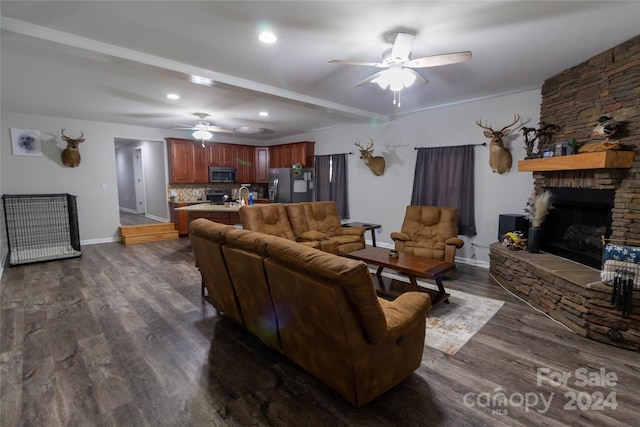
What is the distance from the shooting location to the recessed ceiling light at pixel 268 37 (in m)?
2.48

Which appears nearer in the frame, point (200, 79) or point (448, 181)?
point (200, 79)

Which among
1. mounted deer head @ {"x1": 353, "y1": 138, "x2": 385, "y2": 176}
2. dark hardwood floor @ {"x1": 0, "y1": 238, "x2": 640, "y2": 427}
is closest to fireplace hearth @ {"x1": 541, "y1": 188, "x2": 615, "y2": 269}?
dark hardwood floor @ {"x1": 0, "y1": 238, "x2": 640, "y2": 427}

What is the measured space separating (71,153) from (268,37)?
532 cm

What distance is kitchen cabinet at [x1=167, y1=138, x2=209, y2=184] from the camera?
700 centimetres

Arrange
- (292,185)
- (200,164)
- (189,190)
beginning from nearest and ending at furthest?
(292,185) → (200,164) → (189,190)

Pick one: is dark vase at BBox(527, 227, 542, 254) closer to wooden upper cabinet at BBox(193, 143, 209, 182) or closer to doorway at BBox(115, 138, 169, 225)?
wooden upper cabinet at BBox(193, 143, 209, 182)

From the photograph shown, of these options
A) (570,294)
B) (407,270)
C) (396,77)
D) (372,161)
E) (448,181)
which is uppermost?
(396,77)

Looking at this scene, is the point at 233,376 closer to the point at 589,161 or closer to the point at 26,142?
the point at 589,161

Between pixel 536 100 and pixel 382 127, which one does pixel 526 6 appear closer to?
pixel 536 100

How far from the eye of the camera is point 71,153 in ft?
18.6

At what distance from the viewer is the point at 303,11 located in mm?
2172

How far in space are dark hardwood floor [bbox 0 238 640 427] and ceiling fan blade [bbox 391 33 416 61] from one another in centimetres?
246

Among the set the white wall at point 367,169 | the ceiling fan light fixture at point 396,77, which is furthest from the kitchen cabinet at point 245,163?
the ceiling fan light fixture at point 396,77

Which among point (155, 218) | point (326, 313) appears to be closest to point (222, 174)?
point (155, 218)
